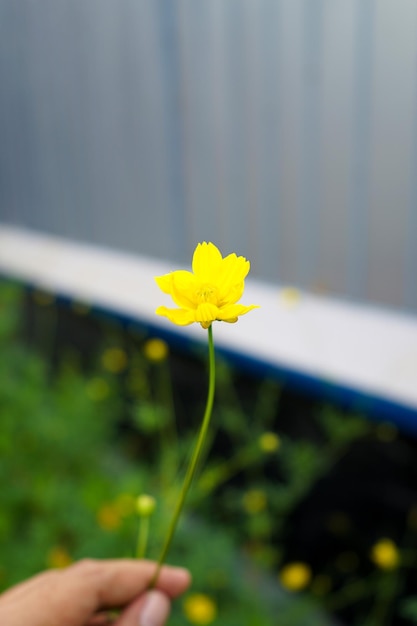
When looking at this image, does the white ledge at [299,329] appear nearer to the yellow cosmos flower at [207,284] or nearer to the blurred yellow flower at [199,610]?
the blurred yellow flower at [199,610]

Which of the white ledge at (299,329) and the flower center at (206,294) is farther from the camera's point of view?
the white ledge at (299,329)

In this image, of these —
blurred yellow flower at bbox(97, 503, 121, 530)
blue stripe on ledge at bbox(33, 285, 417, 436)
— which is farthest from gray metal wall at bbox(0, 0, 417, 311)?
blurred yellow flower at bbox(97, 503, 121, 530)

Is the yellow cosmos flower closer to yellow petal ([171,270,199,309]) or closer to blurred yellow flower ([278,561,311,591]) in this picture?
yellow petal ([171,270,199,309])

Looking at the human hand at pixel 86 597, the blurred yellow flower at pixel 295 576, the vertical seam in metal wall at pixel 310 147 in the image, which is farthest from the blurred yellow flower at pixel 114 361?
the human hand at pixel 86 597

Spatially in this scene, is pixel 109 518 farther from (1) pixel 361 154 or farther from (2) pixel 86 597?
(1) pixel 361 154

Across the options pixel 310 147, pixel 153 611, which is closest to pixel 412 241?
pixel 310 147

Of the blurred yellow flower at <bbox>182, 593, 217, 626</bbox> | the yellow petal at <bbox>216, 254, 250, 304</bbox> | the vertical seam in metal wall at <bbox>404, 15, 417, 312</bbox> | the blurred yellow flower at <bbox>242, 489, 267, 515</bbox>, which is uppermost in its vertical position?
Result: the yellow petal at <bbox>216, 254, 250, 304</bbox>
